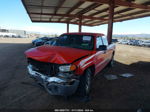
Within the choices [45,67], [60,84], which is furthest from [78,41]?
[60,84]

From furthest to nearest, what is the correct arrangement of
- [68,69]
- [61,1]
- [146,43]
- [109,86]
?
[146,43], [61,1], [109,86], [68,69]

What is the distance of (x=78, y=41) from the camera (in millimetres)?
4492

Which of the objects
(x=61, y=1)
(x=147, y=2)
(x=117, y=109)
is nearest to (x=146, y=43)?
(x=147, y=2)

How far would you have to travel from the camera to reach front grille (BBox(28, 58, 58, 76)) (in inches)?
124

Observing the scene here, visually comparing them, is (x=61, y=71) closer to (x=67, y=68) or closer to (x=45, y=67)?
(x=67, y=68)

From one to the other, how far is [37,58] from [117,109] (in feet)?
8.06

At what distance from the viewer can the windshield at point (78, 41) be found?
425 cm

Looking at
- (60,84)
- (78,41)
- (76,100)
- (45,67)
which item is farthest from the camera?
(78,41)

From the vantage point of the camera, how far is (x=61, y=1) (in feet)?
33.9

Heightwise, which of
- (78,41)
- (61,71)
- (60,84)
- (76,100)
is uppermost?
(78,41)

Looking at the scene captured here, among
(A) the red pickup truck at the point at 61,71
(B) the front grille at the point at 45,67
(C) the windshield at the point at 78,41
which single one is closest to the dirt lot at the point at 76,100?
(A) the red pickup truck at the point at 61,71

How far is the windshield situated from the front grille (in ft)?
4.40

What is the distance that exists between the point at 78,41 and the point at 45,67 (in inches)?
66.7

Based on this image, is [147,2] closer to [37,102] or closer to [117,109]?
[117,109]
